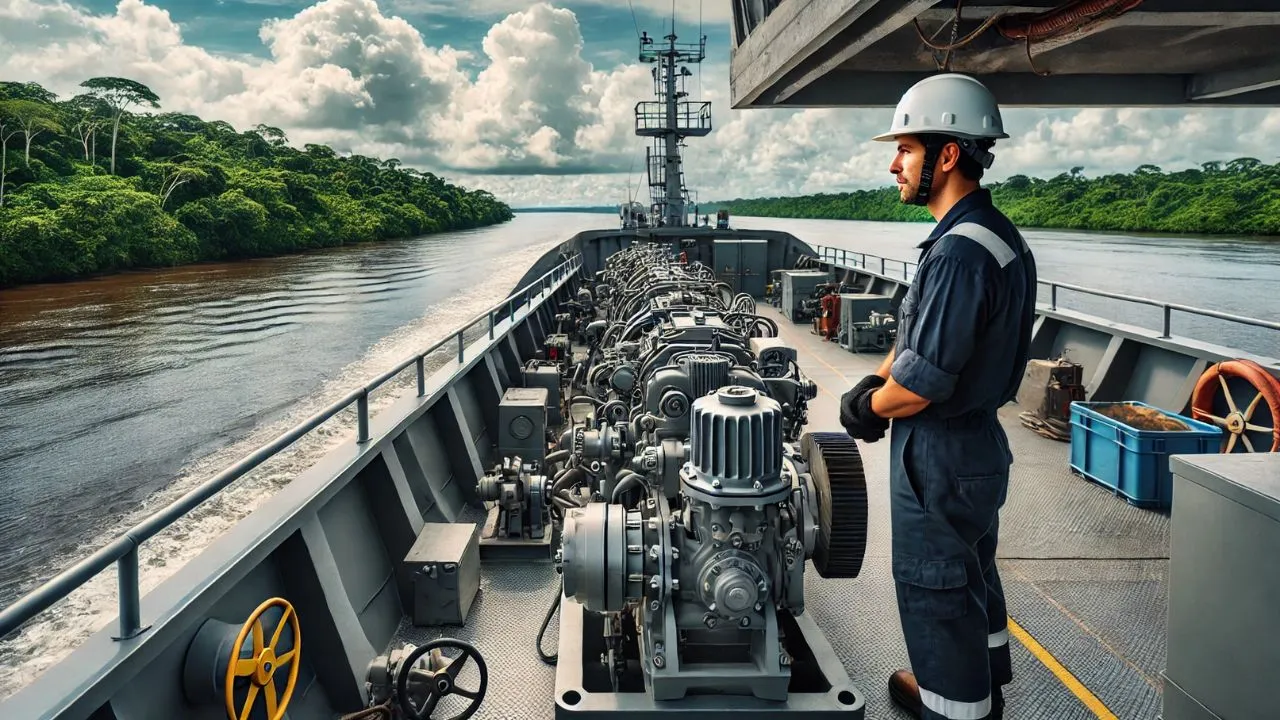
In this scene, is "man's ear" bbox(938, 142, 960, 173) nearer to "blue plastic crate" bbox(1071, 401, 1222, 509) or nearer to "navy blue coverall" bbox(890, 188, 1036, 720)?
"navy blue coverall" bbox(890, 188, 1036, 720)

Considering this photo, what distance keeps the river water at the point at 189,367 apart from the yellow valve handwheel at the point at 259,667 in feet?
25.2

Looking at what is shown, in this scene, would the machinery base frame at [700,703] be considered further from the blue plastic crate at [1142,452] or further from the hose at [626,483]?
the blue plastic crate at [1142,452]

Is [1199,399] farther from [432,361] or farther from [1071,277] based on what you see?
[1071,277]

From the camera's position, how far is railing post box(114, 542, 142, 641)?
2.19 meters

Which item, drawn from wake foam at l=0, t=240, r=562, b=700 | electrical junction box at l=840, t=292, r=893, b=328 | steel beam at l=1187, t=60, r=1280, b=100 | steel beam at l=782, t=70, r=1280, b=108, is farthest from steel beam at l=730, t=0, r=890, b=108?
electrical junction box at l=840, t=292, r=893, b=328

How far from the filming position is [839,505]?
2.91 m

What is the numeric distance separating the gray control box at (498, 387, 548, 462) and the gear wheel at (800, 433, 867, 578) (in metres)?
3.54

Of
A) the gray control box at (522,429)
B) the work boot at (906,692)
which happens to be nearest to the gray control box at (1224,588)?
the work boot at (906,692)

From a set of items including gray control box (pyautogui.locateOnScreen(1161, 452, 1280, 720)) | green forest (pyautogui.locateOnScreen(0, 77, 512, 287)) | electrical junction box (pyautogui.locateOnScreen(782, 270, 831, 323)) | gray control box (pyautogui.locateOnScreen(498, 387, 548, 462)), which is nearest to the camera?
gray control box (pyautogui.locateOnScreen(1161, 452, 1280, 720))

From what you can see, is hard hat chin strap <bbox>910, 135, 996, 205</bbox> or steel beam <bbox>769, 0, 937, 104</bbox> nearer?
hard hat chin strap <bbox>910, 135, 996, 205</bbox>

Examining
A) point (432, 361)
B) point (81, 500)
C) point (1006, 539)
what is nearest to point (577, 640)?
point (1006, 539)

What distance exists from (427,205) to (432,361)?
63342 millimetres

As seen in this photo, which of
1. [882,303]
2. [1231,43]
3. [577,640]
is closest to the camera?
[577,640]

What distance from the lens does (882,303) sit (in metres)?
13.0
